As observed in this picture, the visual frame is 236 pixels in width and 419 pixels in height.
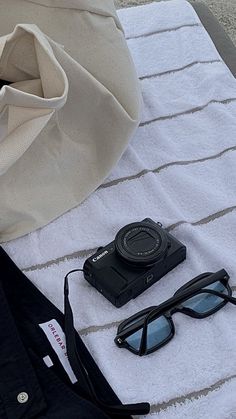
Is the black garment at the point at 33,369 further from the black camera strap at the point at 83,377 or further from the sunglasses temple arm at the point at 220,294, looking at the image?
the sunglasses temple arm at the point at 220,294

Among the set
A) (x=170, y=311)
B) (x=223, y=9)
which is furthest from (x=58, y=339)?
(x=223, y=9)

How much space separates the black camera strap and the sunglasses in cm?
5

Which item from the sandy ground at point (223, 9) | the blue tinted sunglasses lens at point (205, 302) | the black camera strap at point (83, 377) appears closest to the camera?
the black camera strap at point (83, 377)

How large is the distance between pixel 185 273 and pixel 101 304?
0.12 m

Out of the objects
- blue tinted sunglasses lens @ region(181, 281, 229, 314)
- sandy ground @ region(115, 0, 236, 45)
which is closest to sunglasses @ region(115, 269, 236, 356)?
blue tinted sunglasses lens @ region(181, 281, 229, 314)

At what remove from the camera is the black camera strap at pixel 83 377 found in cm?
74

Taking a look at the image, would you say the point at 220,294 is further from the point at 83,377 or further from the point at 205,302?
the point at 83,377

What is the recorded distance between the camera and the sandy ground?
1.88 m

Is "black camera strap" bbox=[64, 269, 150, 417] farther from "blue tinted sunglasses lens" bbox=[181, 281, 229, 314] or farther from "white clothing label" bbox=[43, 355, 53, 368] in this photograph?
"blue tinted sunglasses lens" bbox=[181, 281, 229, 314]

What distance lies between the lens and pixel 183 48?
1274 mm

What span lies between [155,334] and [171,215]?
212mm

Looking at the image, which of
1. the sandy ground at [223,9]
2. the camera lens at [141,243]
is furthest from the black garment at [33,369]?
the sandy ground at [223,9]

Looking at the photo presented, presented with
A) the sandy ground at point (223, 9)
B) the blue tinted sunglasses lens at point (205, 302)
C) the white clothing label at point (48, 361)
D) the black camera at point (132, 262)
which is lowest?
the sandy ground at point (223, 9)

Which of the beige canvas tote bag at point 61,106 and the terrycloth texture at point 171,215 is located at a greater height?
the beige canvas tote bag at point 61,106
